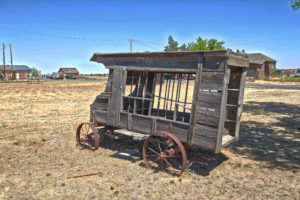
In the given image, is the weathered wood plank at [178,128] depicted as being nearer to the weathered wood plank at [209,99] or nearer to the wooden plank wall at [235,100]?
the weathered wood plank at [209,99]

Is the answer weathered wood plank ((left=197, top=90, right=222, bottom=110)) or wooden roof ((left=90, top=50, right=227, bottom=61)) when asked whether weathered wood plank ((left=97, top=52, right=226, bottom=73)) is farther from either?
weathered wood plank ((left=197, top=90, right=222, bottom=110))

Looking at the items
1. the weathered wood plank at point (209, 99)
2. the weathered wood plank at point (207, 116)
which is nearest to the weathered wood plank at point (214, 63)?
the weathered wood plank at point (209, 99)

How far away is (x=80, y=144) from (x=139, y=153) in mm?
1767

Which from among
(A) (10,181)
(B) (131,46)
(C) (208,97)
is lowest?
(A) (10,181)

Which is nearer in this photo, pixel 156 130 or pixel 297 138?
pixel 156 130

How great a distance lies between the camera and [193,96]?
16.9 ft

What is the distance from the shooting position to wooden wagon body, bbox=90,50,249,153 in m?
4.91

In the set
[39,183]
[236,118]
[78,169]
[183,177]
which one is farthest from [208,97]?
[39,183]

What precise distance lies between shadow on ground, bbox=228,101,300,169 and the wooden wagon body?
1267mm

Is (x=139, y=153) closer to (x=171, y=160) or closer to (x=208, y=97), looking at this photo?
(x=171, y=160)

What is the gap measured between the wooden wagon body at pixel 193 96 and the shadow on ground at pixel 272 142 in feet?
4.16

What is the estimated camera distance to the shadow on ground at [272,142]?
21.1ft

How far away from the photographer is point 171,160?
6242 millimetres

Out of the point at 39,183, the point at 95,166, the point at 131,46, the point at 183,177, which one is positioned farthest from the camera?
the point at 131,46
